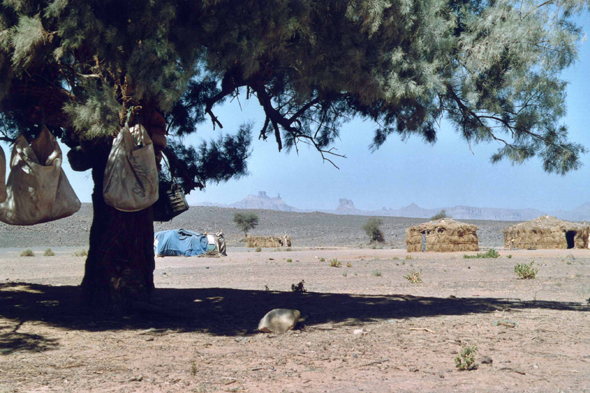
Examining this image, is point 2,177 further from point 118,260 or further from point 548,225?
point 548,225

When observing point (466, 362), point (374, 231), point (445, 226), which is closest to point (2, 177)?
point (466, 362)

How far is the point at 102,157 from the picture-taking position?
758 centimetres

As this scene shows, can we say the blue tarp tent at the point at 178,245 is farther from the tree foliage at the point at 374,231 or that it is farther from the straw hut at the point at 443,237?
the tree foliage at the point at 374,231

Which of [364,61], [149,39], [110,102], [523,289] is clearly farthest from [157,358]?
[523,289]

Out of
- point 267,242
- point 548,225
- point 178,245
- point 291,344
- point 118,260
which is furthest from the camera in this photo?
point 267,242

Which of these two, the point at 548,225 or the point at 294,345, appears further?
the point at 548,225

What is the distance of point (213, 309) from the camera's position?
27.0ft

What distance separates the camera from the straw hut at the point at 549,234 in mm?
36938

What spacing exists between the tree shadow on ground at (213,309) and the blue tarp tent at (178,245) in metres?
23.3

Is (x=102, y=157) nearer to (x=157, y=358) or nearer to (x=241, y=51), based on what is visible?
(x=241, y=51)

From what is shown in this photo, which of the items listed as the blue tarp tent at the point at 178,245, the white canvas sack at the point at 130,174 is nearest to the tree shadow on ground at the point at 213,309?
the white canvas sack at the point at 130,174

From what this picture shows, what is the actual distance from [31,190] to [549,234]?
38.0 meters

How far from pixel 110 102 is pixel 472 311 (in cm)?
590

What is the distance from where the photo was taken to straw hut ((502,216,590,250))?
36.9 m
